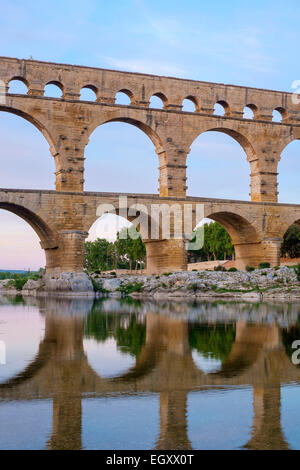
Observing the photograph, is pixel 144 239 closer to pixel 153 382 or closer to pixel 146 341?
pixel 146 341

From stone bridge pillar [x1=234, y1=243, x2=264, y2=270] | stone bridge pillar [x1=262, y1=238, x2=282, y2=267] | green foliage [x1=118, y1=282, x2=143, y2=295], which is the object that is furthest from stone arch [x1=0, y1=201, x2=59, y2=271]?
stone bridge pillar [x1=262, y1=238, x2=282, y2=267]

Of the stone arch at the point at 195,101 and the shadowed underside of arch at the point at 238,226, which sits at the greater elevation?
the stone arch at the point at 195,101

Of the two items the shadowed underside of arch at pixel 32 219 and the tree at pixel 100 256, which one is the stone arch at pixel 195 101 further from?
the tree at pixel 100 256

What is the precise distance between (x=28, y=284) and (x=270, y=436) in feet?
97.3

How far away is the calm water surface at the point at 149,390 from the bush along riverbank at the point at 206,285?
49.6 feet

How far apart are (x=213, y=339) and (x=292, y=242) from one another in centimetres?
4274

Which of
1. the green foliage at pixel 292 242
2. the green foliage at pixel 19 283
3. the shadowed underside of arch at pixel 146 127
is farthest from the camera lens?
the green foliage at pixel 292 242

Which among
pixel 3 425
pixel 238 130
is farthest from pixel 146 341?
pixel 238 130

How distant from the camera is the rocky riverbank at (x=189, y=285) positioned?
84.7 ft

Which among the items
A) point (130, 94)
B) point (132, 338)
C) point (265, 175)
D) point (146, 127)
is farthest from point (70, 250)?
point (132, 338)

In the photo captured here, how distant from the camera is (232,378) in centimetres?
625

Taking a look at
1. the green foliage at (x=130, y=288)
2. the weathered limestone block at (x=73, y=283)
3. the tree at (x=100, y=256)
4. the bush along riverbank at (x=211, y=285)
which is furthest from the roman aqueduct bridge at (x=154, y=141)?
the tree at (x=100, y=256)

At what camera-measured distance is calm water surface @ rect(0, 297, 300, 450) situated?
4.14 m

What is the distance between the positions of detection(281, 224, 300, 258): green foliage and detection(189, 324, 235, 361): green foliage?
3932cm
